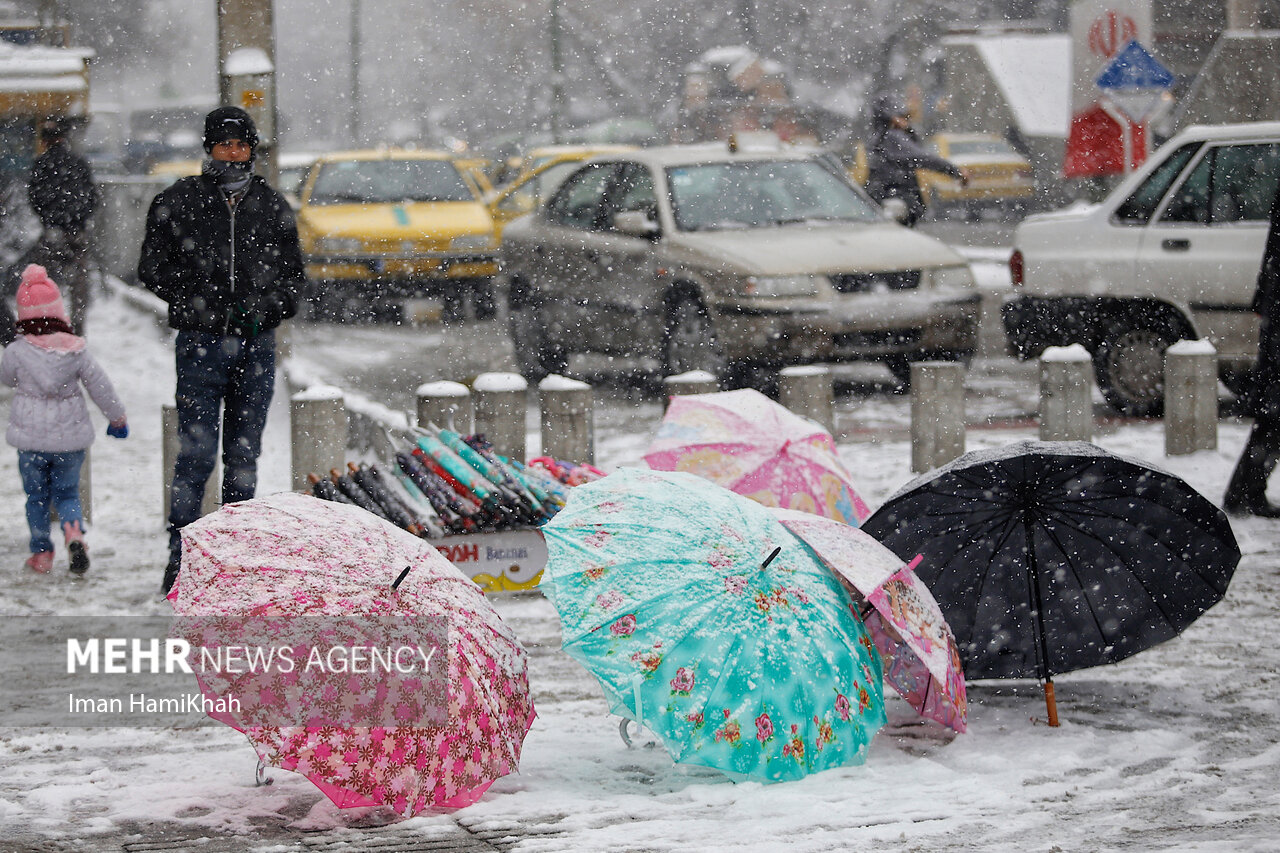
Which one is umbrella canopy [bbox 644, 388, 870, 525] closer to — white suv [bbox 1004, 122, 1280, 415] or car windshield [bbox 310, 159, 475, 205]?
white suv [bbox 1004, 122, 1280, 415]

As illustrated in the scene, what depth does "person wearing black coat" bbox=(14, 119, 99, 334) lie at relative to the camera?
13.8 m

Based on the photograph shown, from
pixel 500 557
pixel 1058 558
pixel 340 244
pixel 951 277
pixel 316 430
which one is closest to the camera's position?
pixel 1058 558

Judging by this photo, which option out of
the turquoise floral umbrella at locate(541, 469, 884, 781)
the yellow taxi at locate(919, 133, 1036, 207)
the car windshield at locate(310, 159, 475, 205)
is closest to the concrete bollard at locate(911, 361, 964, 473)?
the turquoise floral umbrella at locate(541, 469, 884, 781)

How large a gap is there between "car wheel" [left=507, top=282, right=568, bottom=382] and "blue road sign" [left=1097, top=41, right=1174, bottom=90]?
6.28m

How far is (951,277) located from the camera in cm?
1188

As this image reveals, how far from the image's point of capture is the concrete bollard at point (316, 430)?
28.0 feet

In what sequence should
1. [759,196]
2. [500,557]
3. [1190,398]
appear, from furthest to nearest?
1. [759,196]
2. [1190,398]
3. [500,557]

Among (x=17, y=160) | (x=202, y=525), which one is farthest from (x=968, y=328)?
(x=17, y=160)

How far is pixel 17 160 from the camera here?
1653 centimetres

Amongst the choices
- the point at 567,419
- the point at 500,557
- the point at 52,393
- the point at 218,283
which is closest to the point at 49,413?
the point at 52,393

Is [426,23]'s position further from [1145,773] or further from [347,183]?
[1145,773]

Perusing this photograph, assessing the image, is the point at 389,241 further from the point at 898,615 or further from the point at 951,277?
the point at 898,615

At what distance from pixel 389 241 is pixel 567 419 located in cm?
890

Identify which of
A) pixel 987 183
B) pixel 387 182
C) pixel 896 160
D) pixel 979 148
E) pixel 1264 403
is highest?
pixel 979 148
